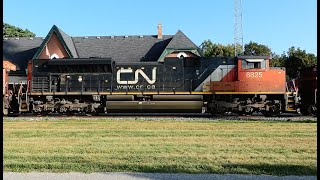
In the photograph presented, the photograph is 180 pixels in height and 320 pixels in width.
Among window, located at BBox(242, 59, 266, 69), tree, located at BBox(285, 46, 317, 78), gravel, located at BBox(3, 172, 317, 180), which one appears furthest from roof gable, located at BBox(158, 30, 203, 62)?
gravel, located at BBox(3, 172, 317, 180)

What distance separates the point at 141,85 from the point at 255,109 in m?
5.64

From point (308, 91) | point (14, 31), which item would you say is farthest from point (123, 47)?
point (14, 31)

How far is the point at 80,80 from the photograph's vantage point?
18.0m

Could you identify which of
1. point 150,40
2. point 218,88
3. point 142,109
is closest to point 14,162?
point 142,109

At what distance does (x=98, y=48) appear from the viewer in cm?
3269

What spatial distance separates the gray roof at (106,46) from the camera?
102ft

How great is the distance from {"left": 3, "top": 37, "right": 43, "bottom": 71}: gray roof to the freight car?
1400 cm

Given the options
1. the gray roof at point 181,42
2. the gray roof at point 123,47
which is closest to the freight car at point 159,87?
the gray roof at point 181,42

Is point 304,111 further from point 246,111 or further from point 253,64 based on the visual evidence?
point 253,64

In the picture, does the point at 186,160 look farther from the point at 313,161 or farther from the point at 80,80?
the point at 80,80

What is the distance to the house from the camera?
3064 centimetres

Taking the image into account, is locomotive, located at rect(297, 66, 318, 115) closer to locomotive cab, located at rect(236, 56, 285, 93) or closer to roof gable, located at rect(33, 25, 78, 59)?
locomotive cab, located at rect(236, 56, 285, 93)

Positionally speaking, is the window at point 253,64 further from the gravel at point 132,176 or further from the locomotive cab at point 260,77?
the gravel at point 132,176

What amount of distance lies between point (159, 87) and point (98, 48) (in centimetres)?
1628
